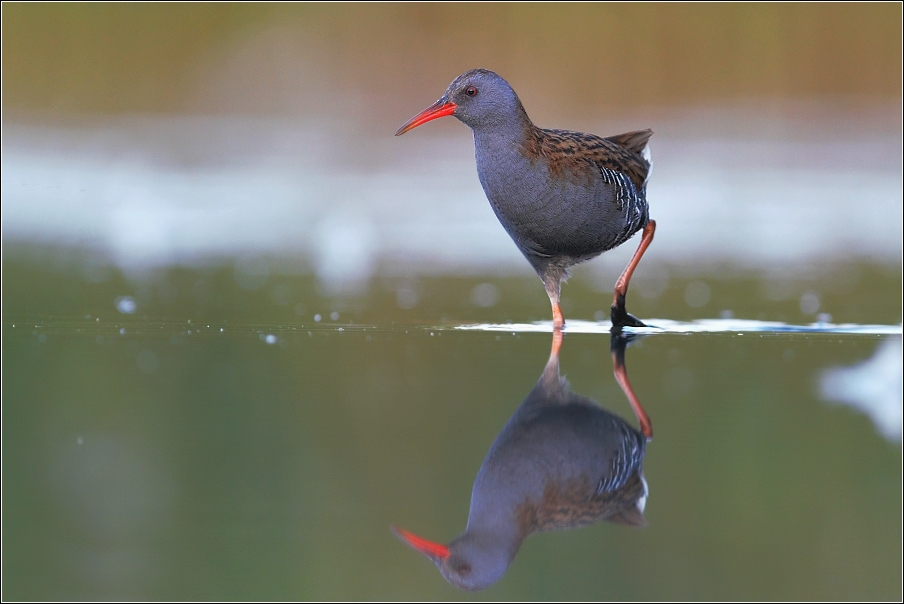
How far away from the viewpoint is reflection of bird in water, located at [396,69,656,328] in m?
5.20

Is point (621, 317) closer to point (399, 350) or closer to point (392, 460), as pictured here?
point (399, 350)

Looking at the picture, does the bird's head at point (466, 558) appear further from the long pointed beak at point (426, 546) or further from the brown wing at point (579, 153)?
the brown wing at point (579, 153)

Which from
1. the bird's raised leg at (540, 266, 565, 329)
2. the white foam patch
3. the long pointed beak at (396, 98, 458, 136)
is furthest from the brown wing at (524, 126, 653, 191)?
the white foam patch

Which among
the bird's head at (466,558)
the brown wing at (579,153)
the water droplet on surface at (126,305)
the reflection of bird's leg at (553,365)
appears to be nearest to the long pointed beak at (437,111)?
the brown wing at (579,153)

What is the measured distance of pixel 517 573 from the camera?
2535mm

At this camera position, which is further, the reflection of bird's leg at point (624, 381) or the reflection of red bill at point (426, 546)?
the reflection of bird's leg at point (624, 381)

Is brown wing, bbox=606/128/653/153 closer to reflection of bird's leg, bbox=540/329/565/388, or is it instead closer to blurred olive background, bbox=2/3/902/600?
blurred olive background, bbox=2/3/902/600

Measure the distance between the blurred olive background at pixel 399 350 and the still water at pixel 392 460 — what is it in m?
0.01

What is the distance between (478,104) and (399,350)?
1250mm

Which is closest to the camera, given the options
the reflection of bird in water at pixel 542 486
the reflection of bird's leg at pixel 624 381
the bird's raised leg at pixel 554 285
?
the reflection of bird in water at pixel 542 486

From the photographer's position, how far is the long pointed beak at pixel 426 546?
2.55 metres

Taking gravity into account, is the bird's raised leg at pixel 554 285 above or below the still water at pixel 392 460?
above

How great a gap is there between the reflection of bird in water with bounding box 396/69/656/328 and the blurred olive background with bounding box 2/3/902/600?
1.63ft

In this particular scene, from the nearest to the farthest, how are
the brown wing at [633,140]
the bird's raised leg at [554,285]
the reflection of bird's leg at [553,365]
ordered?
1. the reflection of bird's leg at [553,365]
2. the bird's raised leg at [554,285]
3. the brown wing at [633,140]
